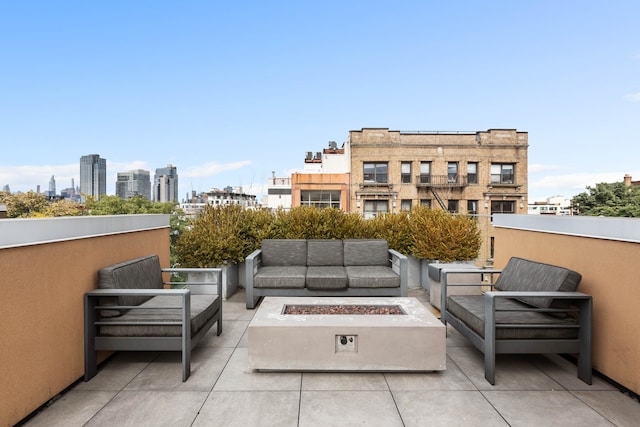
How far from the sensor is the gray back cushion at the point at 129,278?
10.1ft

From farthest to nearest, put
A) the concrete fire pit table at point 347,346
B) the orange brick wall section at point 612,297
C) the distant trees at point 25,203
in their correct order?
the distant trees at point 25,203 < the concrete fire pit table at point 347,346 < the orange brick wall section at point 612,297

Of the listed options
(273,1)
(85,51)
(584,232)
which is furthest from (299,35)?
(584,232)

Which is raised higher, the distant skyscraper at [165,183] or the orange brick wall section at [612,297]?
the distant skyscraper at [165,183]

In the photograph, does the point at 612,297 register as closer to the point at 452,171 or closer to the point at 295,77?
the point at 295,77

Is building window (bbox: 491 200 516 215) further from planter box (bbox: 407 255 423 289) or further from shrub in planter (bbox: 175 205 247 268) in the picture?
shrub in planter (bbox: 175 205 247 268)

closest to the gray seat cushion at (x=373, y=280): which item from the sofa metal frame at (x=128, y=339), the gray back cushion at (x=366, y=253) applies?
the gray back cushion at (x=366, y=253)

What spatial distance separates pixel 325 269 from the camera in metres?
5.31

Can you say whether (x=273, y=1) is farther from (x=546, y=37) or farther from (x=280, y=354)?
(x=280, y=354)

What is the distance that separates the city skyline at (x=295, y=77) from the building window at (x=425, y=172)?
2448 millimetres

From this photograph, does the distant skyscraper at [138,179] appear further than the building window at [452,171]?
Yes

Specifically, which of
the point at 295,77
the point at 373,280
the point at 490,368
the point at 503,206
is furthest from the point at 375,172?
the point at 490,368

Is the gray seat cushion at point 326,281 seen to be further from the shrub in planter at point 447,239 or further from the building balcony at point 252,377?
the shrub in planter at point 447,239

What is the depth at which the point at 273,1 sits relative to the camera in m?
12.3

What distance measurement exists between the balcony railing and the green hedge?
55.4ft
